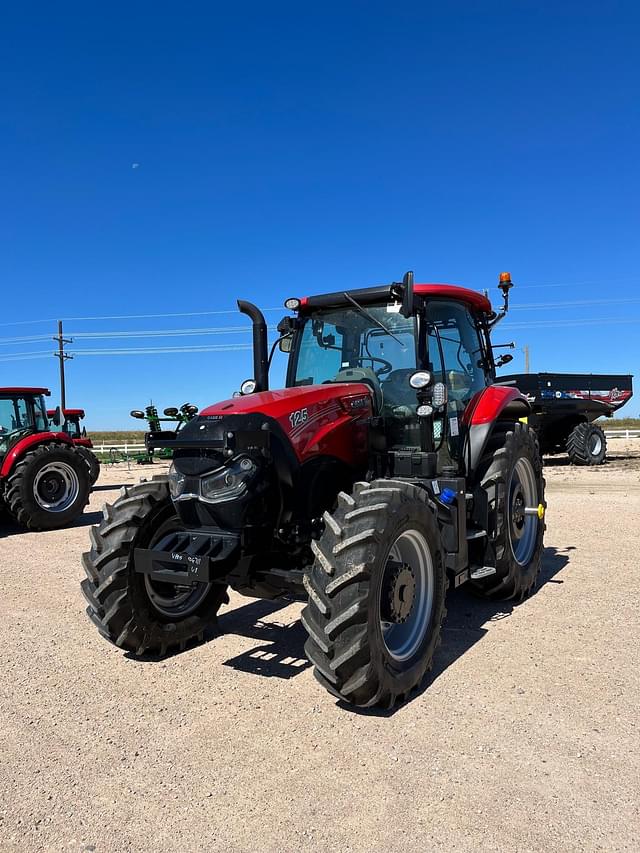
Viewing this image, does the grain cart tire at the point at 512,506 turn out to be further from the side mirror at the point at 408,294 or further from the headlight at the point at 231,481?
the headlight at the point at 231,481

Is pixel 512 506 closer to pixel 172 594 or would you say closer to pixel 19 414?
pixel 172 594

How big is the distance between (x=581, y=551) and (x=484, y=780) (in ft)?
16.6

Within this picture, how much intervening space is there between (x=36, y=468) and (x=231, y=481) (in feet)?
22.9

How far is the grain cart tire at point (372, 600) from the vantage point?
3186 millimetres

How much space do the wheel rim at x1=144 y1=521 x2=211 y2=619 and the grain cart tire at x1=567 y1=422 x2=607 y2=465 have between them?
15.1 meters

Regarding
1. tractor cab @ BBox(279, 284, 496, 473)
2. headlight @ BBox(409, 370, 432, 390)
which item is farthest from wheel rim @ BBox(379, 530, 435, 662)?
headlight @ BBox(409, 370, 432, 390)

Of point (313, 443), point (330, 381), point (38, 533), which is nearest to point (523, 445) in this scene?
point (330, 381)

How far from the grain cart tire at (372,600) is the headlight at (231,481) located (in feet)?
1.77

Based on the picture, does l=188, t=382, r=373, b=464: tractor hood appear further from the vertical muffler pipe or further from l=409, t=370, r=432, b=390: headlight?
the vertical muffler pipe

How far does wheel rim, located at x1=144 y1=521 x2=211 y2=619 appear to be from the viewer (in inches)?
164

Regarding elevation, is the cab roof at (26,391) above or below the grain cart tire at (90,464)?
above

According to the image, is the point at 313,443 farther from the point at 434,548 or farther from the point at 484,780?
the point at 484,780

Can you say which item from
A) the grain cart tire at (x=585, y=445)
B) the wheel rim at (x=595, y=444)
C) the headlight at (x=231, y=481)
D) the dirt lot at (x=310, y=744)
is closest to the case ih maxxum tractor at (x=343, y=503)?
the headlight at (x=231, y=481)

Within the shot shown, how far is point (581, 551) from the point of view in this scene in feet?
23.7
